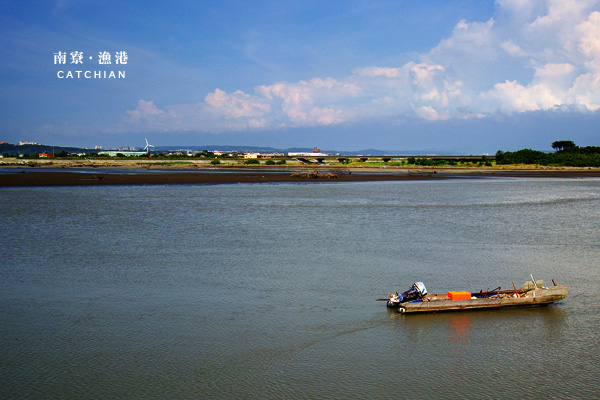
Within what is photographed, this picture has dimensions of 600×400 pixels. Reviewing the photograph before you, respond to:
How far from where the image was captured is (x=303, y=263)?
19.8 meters

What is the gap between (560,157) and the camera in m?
121

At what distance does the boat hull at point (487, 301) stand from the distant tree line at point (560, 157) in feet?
376

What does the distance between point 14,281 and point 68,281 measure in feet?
5.69

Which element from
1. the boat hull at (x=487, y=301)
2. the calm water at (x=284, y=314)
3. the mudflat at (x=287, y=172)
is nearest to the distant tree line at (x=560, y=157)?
the mudflat at (x=287, y=172)

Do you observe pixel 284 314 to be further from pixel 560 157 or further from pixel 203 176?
pixel 560 157

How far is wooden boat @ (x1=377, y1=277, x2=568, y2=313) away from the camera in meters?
14.4

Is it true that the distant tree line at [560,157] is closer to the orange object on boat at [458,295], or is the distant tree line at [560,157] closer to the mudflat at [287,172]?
the mudflat at [287,172]

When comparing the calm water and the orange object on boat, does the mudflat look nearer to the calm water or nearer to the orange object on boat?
the calm water

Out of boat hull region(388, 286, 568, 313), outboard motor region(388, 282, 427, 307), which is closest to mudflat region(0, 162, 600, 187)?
outboard motor region(388, 282, 427, 307)

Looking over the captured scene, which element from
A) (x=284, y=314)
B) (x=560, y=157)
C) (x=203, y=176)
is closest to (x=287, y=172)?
(x=203, y=176)

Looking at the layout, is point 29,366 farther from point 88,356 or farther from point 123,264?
point 123,264

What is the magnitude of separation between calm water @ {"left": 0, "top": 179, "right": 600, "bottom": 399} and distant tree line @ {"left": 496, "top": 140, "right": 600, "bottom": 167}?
98573 mm

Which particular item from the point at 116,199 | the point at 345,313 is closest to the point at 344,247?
the point at 345,313

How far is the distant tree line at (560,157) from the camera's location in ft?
382
